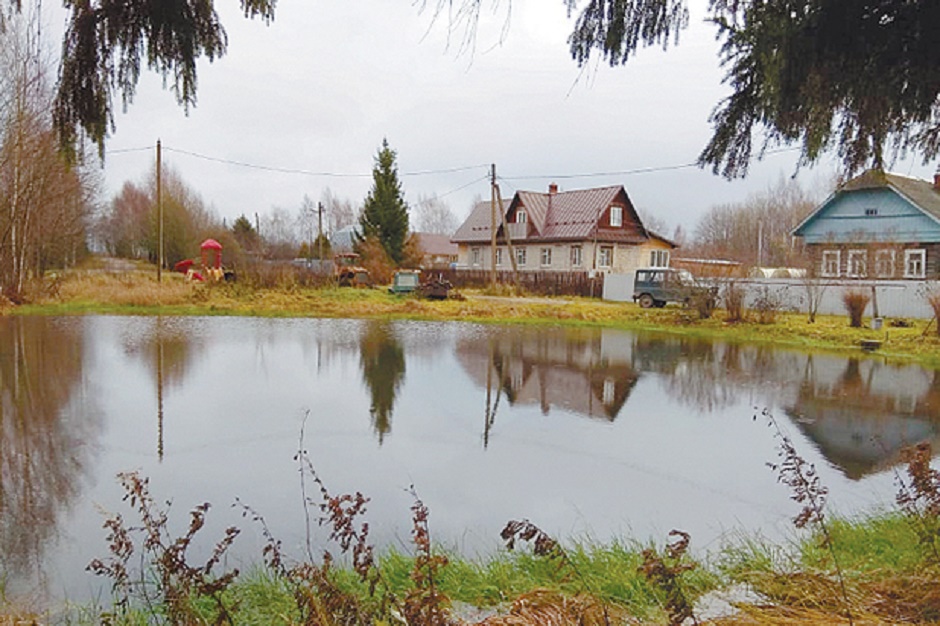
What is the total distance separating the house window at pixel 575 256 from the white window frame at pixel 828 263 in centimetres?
1288

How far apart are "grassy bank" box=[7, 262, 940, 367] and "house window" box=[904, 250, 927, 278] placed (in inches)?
219

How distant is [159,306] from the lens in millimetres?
20734

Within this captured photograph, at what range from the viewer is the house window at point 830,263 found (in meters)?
24.9

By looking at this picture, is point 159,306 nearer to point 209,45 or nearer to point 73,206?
point 73,206

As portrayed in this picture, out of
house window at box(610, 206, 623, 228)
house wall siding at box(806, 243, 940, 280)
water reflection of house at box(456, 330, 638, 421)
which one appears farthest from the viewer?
house window at box(610, 206, 623, 228)

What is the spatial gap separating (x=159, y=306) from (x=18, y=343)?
27.9 feet

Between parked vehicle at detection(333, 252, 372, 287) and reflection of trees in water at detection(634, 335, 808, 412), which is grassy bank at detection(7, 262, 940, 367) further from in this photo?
parked vehicle at detection(333, 252, 372, 287)

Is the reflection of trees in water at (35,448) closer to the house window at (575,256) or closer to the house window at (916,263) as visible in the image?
the house window at (916,263)

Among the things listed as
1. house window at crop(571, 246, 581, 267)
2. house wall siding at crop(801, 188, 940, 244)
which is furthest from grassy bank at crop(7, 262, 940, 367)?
house window at crop(571, 246, 581, 267)

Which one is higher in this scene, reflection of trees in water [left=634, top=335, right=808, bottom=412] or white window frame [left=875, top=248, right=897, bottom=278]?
white window frame [left=875, top=248, right=897, bottom=278]

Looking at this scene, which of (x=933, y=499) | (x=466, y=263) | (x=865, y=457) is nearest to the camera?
(x=933, y=499)

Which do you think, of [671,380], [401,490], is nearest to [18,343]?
[401,490]

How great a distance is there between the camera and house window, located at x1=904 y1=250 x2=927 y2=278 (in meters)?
24.4

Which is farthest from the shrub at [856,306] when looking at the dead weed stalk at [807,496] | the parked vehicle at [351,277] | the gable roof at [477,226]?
the gable roof at [477,226]
